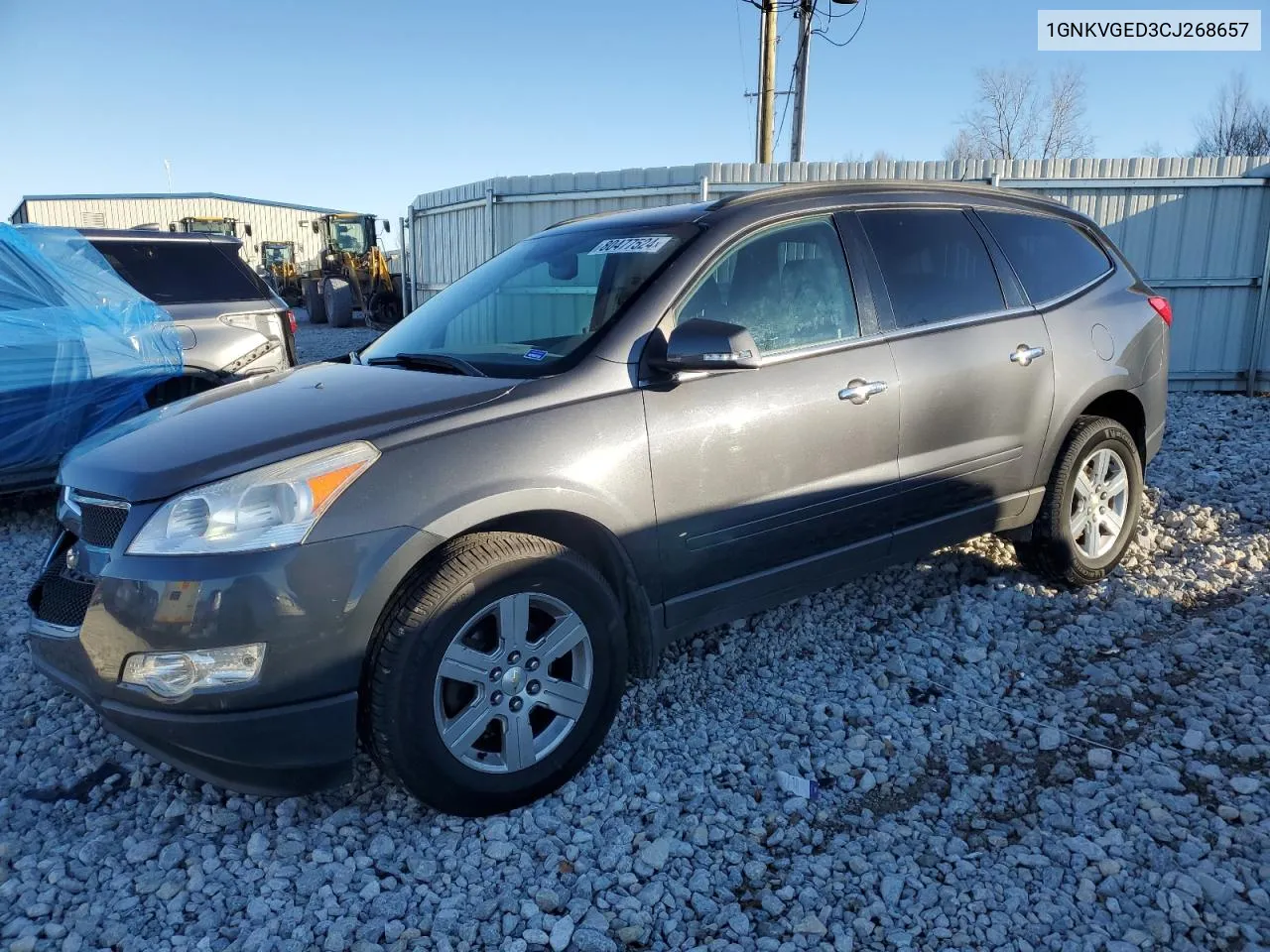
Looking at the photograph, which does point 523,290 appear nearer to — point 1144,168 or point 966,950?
point 966,950

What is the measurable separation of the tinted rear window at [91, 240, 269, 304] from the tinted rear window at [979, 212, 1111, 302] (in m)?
5.04

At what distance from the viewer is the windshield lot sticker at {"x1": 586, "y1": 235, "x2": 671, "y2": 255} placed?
321 centimetres

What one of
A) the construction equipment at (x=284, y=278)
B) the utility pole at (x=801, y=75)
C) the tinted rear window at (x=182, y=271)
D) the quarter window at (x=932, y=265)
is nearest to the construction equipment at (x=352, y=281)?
the construction equipment at (x=284, y=278)

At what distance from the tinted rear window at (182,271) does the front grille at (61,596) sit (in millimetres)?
3953

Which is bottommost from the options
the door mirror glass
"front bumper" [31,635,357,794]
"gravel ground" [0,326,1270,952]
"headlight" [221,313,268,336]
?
"gravel ground" [0,326,1270,952]

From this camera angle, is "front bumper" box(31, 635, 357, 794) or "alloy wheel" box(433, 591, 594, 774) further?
"alloy wheel" box(433, 591, 594, 774)

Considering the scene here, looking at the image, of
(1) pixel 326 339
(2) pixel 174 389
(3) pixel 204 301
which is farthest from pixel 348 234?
(2) pixel 174 389

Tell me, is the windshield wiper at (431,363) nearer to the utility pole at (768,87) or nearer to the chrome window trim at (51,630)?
the chrome window trim at (51,630)

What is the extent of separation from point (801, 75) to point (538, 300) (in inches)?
576

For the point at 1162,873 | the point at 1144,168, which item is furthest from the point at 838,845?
the point at 1144,168

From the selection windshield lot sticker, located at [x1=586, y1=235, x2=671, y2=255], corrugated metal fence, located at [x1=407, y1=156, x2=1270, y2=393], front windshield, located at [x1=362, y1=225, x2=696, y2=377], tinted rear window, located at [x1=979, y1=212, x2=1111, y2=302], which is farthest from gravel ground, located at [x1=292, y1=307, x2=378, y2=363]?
tinted rear window, located at [x1=979, y1=212, x2=1111, y2=302]

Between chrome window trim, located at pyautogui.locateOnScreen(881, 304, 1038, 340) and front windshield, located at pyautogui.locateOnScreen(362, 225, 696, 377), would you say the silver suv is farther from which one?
chrome window trim, located at pyautogui.locateOnScreen(881, 304, 1038, 340)

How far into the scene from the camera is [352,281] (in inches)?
870

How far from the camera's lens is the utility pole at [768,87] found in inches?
582
